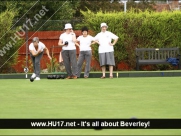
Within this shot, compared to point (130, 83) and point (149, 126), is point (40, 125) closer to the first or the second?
point (149, 126)

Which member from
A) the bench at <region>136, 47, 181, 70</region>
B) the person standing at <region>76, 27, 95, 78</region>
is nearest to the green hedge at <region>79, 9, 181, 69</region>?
the bench at <region>136, 47, 181, 70</region>

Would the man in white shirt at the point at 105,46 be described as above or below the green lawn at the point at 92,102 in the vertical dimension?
above

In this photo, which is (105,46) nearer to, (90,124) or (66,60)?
(66,60)

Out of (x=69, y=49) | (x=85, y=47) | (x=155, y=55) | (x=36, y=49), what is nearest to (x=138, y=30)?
(x=155, y=55)

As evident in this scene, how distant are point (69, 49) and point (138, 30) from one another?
18.7ft

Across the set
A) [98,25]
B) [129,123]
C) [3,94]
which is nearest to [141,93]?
[3,94]

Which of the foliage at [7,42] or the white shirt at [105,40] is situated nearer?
the white shirt at [105,40]

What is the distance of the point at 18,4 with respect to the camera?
28.9 m

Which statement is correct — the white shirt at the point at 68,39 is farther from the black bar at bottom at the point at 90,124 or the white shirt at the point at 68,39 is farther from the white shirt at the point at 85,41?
the black bar at bottom at the point at 90,124

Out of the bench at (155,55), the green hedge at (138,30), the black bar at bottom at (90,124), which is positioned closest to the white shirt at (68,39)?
the bench at (155,55)

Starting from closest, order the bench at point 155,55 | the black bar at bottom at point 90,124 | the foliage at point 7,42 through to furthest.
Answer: the black bar at bottom at point 90,124, the bench at point 155,55, the foliage at point 7,42

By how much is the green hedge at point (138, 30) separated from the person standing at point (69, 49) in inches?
181

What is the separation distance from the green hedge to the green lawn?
755 cm

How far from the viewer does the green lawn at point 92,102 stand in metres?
10.5
